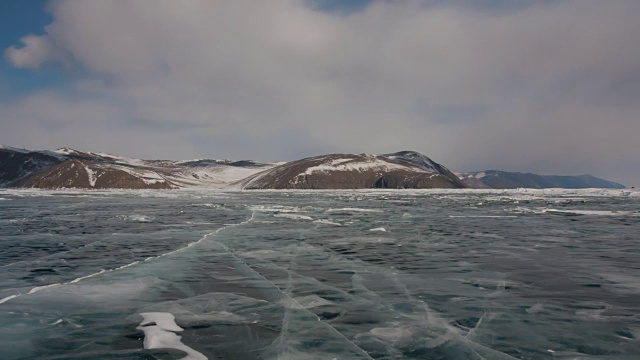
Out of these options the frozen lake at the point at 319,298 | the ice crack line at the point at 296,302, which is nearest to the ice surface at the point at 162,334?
the frozen lake at the point at 319,298

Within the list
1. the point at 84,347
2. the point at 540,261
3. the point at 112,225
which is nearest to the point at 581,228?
the point at 540,261

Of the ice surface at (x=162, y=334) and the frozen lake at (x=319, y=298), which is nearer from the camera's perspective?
the ice surface at (x=162, y=334)

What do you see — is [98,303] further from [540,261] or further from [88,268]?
[540,261]

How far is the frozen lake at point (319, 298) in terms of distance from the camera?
936cm

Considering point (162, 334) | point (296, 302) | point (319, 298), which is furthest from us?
point (319, 298)

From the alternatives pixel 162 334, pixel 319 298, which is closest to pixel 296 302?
pixel 319 298

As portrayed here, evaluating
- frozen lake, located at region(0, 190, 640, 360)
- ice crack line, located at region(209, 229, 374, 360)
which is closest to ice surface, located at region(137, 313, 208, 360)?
frozen lake, located at region(0, 190, 640, 360)

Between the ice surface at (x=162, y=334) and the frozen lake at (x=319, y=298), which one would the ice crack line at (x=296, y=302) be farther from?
the ice surface at (x=162, y=334)

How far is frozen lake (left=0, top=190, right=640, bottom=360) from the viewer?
936cm

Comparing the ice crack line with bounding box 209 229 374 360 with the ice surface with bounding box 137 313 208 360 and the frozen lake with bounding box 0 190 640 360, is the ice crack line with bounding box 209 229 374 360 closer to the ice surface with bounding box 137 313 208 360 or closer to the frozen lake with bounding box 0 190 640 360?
the frozen lake with bounding box 0 190 640 360

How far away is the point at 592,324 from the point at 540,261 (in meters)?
9.30

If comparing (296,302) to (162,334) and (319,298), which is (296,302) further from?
(162,334)

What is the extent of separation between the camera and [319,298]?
13289 mm

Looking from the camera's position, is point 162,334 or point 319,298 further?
point 319,298
